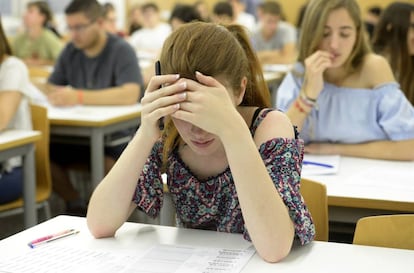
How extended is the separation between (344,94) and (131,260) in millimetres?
1536

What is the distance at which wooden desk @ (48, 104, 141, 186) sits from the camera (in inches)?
133

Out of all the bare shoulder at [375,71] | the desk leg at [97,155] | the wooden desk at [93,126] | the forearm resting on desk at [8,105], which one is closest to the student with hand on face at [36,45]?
the wooden desk at [93,126]

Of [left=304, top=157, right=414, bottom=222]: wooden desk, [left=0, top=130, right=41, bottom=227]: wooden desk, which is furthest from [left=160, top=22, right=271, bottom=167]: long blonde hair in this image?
[left=0, top=130, right=41, bottom=227]: wooden desk

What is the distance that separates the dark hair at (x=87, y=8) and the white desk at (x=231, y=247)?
2.56m

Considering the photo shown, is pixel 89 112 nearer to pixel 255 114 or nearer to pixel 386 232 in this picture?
pixel 255 114

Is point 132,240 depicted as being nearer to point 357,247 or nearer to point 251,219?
point 251,219

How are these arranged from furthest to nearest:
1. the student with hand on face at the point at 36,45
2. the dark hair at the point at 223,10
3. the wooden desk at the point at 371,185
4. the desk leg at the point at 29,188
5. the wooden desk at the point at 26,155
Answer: the dark hair at the point at 223,10 → the student with hand on face at the point at 36,45 → the desk leg at the point at 29,188 → the wooden desk at the point at 26,155 → the wooden desk at the point at 371,185

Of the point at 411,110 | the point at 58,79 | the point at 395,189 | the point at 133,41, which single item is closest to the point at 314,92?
the point at 411,110

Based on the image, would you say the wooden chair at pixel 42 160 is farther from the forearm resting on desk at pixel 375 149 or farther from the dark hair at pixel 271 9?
the dark hair at pixel 271 9

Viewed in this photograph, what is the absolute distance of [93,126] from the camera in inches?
133

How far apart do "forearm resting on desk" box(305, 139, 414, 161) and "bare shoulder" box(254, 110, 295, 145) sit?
1.04m

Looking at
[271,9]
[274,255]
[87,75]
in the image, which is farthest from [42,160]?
[271,9]

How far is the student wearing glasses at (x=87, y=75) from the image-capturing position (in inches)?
151

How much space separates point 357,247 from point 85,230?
677 millimetres
